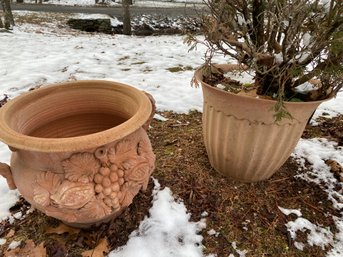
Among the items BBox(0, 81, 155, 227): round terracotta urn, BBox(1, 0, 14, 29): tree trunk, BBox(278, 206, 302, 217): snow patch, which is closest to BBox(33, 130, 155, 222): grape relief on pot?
BBox(0, 81, 155, 227): round terracotta urn

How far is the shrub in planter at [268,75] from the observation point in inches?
55.3

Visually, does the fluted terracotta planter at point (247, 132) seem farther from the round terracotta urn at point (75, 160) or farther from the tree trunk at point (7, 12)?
the tree trunk at point (7, 12)

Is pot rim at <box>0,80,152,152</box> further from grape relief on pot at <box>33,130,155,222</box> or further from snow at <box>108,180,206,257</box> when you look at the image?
snow at <box>108,180,206,257</box>

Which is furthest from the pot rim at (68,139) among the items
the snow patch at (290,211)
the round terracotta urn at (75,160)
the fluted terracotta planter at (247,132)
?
the snow patch at (290,211)

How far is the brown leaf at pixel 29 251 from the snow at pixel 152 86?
9.4 inches

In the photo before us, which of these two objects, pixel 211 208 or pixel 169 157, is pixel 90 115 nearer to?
pixel 169 157

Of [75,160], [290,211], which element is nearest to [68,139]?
[75,160]

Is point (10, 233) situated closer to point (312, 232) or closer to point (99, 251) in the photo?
point (99, 251)

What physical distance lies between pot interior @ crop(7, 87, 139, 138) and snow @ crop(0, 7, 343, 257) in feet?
1.80

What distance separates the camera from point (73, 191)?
1.17 meters

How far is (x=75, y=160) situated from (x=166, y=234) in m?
0.71

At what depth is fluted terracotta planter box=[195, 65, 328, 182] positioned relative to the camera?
155 centimetres

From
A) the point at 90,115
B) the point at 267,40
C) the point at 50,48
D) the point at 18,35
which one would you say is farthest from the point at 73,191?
the point at 18,35

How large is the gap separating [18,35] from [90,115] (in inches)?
205
